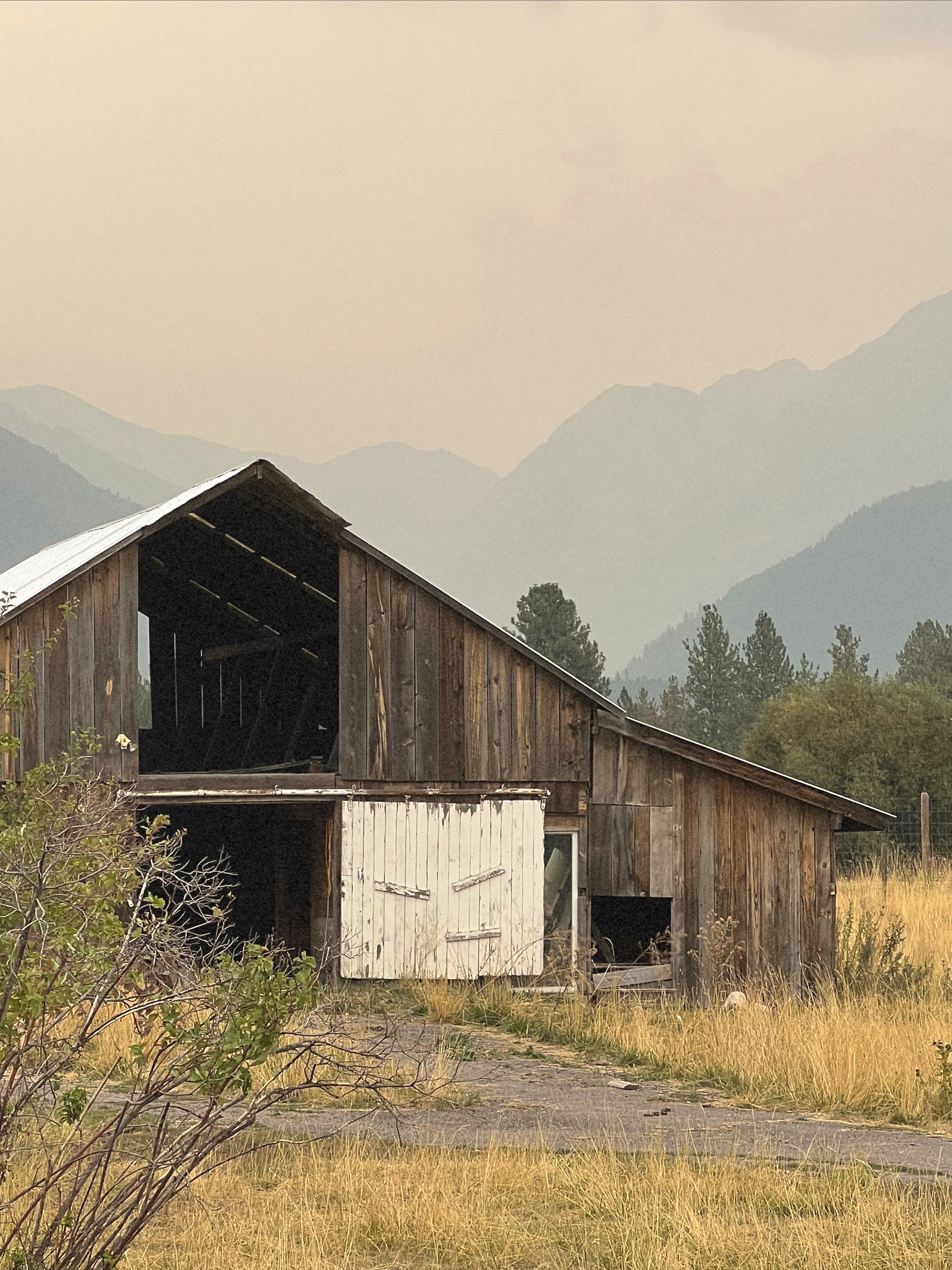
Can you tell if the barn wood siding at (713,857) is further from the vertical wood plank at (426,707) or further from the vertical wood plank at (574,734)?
the vertical wood plank at (426,707)

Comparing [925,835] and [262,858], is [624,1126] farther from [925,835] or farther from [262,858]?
[925,835]

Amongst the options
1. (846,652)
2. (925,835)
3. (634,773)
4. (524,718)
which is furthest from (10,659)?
(846,652)

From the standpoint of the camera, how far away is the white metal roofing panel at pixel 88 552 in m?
16.6

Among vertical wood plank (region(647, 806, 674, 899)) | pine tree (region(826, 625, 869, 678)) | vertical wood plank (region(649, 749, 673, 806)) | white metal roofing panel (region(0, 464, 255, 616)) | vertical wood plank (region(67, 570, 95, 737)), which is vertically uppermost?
pine tree (region(826, 625, 869, 678))

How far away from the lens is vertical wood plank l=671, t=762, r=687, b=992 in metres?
18.5

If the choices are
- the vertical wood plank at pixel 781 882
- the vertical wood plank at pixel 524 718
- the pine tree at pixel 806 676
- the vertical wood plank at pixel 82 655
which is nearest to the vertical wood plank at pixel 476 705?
the vertical wood plank at pixel 524 718

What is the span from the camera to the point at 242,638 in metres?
24.8

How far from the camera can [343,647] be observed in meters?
18.0

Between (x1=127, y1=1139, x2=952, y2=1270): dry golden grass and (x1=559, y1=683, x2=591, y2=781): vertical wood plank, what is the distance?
884 centimetres

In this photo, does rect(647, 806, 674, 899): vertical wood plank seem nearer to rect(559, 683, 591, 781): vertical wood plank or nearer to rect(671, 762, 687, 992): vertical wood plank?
rect(671, 762, 687, 992): vertical wood plank

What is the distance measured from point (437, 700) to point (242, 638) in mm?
7314

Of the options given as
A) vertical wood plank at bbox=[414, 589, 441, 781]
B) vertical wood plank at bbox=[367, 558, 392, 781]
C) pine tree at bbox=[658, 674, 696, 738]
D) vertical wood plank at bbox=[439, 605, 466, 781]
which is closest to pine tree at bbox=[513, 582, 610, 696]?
pine tree at bbox=[658, 674, 696, 738]

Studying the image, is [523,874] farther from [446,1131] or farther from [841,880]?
[841,880]

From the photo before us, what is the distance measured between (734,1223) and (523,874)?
10153 millimetres
